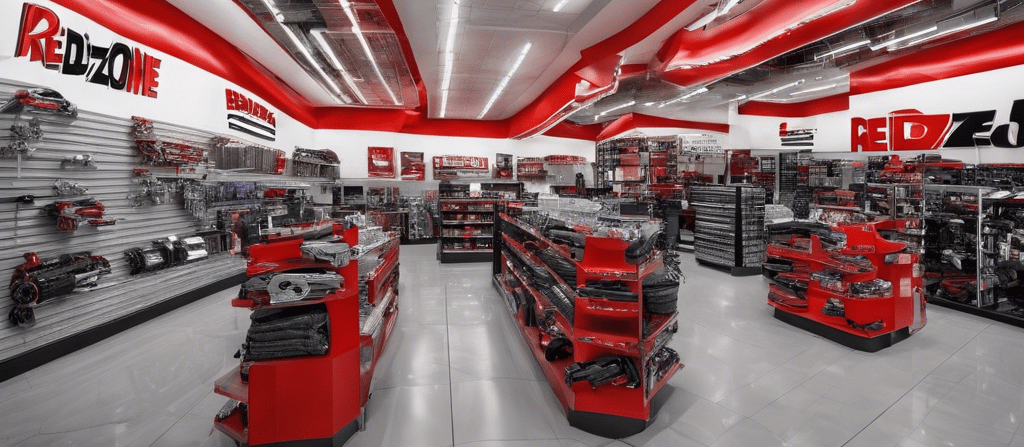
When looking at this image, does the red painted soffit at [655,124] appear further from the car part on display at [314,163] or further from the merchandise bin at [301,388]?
the merchandise bin at [301,388]

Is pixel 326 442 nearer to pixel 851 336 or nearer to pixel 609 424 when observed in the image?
pixel 609 424

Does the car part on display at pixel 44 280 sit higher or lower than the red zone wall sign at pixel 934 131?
lower

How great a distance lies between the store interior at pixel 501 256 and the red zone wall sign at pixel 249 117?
0.20ft

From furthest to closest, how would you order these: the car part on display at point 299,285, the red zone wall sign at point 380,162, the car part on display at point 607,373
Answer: the red zone wall sign at point 380,162 → the car part on display at point 607,373 → the car part on display at point 299,285

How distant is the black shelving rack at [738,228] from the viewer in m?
7.21

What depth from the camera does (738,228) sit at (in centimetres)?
724

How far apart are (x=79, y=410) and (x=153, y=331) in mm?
1819

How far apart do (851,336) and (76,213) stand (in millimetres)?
7423

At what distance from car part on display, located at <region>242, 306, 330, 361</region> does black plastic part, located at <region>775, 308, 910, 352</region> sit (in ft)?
15.4

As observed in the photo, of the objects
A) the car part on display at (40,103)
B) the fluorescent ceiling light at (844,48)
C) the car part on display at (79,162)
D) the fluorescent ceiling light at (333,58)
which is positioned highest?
the fluorescent ceiling light at (333,58)

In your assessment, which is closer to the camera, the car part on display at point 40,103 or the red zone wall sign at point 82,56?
the car part on display at point 40,103

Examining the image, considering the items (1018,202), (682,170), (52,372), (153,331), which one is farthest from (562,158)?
(52,372)

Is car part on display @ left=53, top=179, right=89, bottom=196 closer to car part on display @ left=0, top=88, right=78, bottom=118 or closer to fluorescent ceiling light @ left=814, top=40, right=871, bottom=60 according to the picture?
car part on display @ left=0, top=88, right=78, bottom=118

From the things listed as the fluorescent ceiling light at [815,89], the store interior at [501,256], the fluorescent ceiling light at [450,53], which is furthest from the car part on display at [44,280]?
the fluorescent ceiling light at [815,89]
